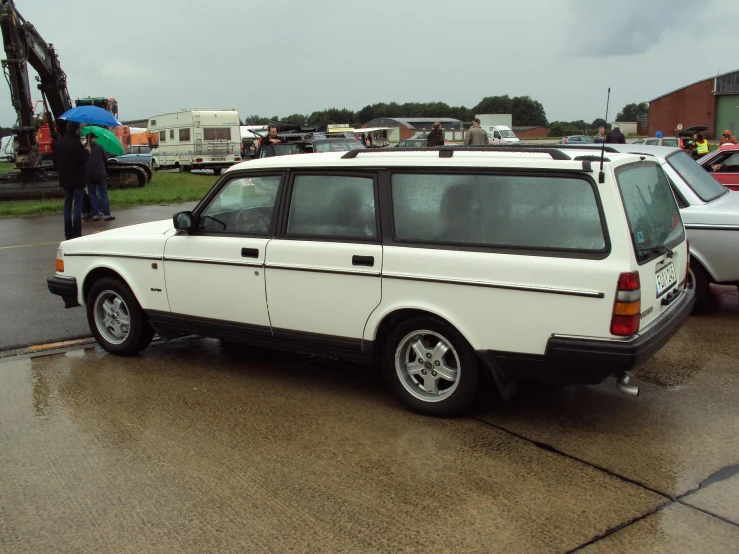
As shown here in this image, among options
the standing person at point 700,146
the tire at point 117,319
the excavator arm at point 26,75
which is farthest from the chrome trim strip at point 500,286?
the excavator arm at point 26,75

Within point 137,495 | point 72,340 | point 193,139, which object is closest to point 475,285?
point 137,495

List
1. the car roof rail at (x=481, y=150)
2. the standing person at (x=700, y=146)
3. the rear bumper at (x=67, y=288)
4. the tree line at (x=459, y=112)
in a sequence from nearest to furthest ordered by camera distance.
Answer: the car roof rail at (x=481, y=150) → the rear bumper at (x=67, y=288) → the standing person at (x=700, y=146) → the tree line at (x=459, y=112)

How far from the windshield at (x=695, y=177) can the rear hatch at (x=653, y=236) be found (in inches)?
90.5

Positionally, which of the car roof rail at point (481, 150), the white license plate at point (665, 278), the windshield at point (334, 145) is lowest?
the white license plate at point (665, 278)

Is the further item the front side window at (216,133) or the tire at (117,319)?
the front side window at (216,133)

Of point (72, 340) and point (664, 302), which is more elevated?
point (664, 302)

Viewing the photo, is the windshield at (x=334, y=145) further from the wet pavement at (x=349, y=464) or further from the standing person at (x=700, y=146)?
the wet pavement at (x=349, y=464)

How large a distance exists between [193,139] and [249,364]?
31105 millimetres

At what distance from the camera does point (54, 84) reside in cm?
2138

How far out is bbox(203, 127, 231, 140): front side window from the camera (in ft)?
115

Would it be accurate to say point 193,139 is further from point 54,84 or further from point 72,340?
point 72,340

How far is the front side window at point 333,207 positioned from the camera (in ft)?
16.1

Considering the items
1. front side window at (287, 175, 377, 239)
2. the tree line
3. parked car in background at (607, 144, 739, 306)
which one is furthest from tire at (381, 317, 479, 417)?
the tree line

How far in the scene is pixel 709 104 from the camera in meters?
65.5
